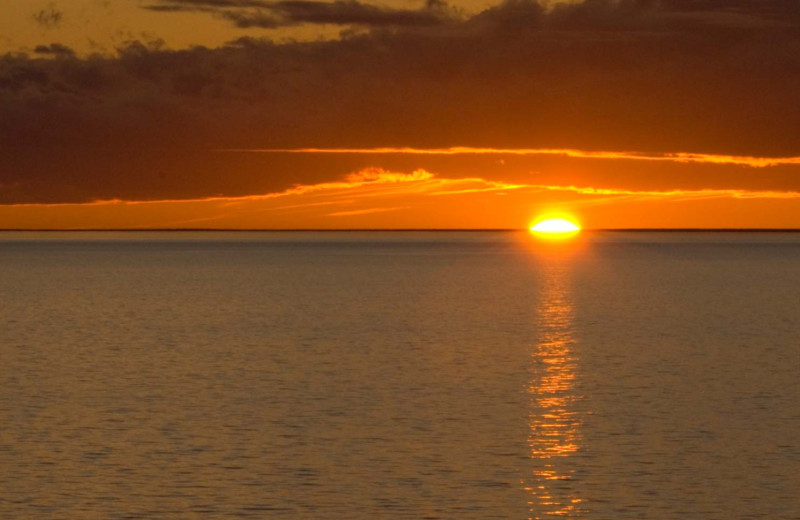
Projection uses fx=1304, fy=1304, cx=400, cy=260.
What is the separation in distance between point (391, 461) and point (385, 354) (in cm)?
2313

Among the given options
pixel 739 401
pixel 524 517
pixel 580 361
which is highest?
pixel 580 361

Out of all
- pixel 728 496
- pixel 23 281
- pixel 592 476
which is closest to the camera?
pixel 728 496

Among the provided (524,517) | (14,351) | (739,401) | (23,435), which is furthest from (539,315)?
(524,517)

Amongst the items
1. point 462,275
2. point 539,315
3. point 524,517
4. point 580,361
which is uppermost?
point 462,275

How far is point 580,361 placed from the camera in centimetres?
4725

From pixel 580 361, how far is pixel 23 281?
3481 inches

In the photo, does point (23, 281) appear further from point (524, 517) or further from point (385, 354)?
point (524, 517)

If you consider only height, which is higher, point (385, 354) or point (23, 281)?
point (23, 281)

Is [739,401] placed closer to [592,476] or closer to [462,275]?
[592,476]

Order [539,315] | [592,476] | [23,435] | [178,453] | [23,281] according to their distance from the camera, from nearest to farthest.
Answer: [592,476]
[178,453]
[23,435]
[539,315]
[23,281]

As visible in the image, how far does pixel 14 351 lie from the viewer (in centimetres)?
5025

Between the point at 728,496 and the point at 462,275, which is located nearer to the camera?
the point at 728,496

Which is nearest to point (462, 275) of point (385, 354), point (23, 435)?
point (385, 354)

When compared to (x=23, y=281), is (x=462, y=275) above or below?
above
